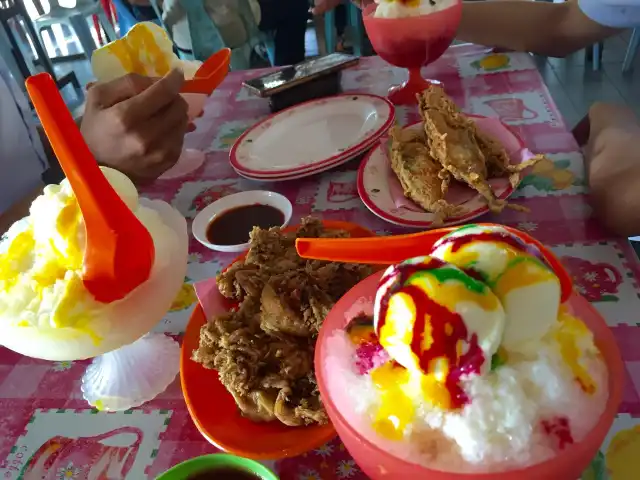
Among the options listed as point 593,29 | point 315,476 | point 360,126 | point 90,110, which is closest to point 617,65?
point 593,29

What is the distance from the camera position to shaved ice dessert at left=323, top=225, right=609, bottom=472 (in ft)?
1.34

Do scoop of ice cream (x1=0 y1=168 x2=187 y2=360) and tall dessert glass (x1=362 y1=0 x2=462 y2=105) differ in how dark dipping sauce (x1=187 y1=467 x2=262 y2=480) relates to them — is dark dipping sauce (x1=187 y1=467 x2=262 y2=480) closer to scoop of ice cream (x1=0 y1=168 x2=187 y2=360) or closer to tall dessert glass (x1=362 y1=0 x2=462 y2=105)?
scoop of ice cream (x1=0 y1=168 x2=187 y2=360)

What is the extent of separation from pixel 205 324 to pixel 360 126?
0.68 m

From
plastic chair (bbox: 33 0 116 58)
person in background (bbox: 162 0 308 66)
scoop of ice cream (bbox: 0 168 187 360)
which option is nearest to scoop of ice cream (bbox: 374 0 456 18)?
scoop of ice cream (bbox: 0 168 187 360)

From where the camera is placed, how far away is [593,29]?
4.93ft

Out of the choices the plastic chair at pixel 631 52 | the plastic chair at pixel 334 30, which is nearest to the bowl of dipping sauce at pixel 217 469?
the plastic chair at pixel 334 30

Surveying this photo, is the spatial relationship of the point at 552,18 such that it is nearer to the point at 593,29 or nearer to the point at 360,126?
the point at 593,29

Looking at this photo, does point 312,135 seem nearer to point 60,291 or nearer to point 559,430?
point 60,291

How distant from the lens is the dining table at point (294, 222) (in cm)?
62

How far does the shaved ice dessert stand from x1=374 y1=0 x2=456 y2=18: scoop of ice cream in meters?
0.92

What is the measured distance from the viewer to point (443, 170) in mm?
926

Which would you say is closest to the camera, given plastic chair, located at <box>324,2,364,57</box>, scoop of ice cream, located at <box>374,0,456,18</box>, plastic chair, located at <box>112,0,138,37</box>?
scoop of ice cream, located at <box>374,0,456,18</box>

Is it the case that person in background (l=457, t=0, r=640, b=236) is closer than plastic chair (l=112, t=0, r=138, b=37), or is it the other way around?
person in background (l=457, t=0, r=640, b=236)

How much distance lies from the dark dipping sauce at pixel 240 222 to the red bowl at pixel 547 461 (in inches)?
18.5
